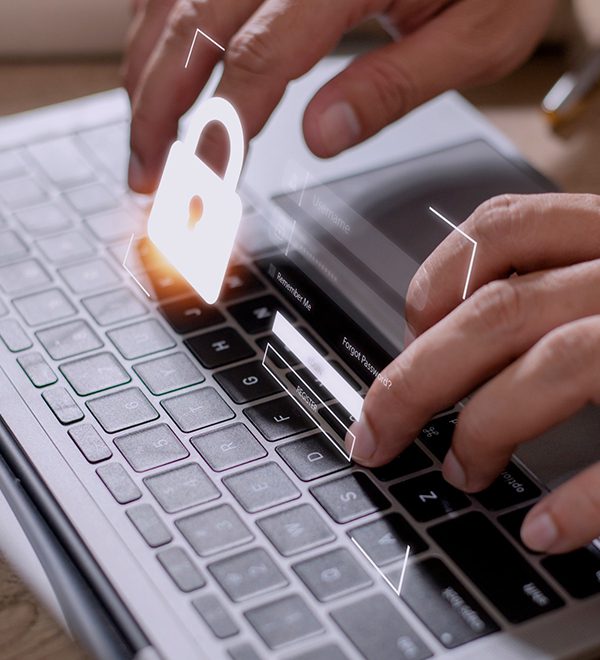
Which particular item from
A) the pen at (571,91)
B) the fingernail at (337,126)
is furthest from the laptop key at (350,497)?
the pen at (571,91)

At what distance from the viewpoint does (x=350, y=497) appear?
0.40m

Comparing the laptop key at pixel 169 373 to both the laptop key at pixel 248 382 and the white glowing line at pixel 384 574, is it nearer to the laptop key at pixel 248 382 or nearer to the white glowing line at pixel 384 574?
the laptop key at pixel 248 382

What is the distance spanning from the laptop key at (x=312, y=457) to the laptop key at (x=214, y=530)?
0.04m

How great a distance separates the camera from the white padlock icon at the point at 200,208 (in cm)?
50

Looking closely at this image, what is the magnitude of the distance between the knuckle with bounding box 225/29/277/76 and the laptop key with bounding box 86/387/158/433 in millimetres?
197

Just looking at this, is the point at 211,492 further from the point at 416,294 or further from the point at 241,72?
the point at 241,72

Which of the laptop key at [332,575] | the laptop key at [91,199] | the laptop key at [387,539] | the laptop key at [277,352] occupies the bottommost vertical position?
the laptop key at [91,199]

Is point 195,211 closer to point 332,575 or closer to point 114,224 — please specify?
point 114,224

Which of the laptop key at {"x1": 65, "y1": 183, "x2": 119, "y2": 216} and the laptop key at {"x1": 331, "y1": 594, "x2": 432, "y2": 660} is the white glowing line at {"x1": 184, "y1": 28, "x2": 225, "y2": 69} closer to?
the laptop key at {"x1": 65, "y1": 183, "x2": 119, "y2": 216}

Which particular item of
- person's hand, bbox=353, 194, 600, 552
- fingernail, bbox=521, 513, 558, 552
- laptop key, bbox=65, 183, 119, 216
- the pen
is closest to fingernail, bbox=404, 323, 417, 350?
person's hand, bbox=353, 194, 600, 552

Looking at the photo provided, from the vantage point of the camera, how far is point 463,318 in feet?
1.31

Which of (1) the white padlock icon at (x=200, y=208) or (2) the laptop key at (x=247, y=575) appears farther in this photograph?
A: (1) the white padlock icon at (x=200, y=208)

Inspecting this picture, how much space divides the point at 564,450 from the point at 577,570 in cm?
7

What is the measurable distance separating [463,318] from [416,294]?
4 centimetres
